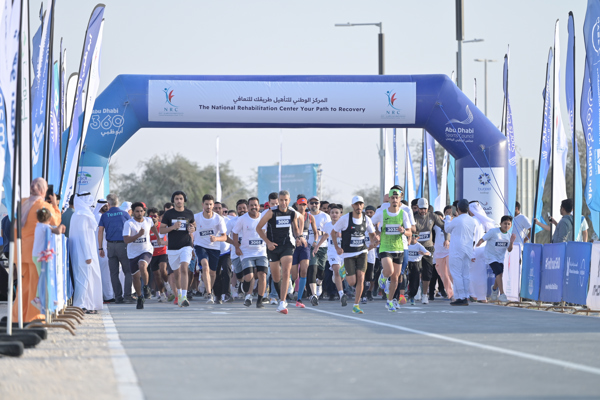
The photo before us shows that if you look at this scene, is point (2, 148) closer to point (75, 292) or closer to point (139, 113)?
point (75, 292)

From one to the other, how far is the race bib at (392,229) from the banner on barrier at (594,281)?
10.3 feet

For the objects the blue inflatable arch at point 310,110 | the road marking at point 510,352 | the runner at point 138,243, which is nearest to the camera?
the road marking at point 510,352

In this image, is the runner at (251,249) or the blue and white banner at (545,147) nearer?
the runner at (251,249)

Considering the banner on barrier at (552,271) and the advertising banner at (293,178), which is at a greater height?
the advertising banner at (293,178)

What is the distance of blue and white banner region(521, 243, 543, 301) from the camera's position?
17.6 meters

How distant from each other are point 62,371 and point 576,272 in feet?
33.7

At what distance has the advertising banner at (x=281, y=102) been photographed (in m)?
22.5

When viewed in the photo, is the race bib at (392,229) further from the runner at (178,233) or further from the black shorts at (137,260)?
the black shorts at (137,260)

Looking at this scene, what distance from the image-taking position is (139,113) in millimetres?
22453

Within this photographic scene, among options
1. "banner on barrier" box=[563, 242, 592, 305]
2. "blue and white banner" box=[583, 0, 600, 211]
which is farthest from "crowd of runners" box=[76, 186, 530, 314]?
"blue and white banner" box=[583, 0, 600, 211]

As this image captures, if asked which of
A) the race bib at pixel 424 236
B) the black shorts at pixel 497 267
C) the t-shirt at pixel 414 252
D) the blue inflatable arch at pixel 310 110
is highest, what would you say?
the blue inflatable arch at pixel 310 110

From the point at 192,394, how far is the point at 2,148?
4288 millimetres

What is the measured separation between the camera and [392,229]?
1639 cm

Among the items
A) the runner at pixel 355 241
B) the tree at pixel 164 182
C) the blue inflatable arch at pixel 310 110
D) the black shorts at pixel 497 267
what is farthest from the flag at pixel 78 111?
the tree at pixel 164 182
